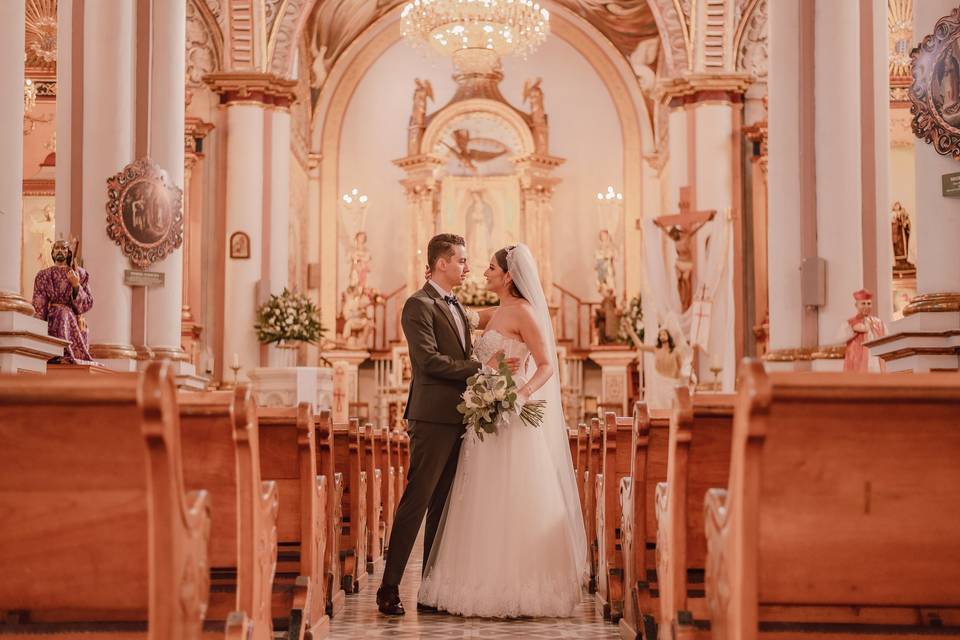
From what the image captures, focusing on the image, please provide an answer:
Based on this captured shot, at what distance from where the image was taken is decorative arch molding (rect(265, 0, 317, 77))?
17.2 metres

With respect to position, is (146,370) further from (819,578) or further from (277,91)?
(277,91)

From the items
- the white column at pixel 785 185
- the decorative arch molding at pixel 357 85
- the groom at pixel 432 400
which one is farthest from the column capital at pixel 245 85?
the groom at pixel 432 400

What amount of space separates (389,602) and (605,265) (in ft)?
47.9

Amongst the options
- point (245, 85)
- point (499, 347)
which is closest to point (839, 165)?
point (499, 347)

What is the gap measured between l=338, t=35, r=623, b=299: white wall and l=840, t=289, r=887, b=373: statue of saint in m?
12.7

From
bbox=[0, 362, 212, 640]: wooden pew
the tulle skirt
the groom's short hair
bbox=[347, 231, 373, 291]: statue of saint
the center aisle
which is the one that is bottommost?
the center aisle

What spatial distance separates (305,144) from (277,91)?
12.0 feet

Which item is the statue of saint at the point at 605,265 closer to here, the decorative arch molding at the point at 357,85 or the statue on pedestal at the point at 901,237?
the decorative arch molding at the point at 357,85

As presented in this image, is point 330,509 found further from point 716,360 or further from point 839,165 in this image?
point 716,360

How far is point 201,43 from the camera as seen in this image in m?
17.1

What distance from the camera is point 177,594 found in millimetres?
2730

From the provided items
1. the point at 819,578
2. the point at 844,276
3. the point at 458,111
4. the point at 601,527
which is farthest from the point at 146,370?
the point at 458,111

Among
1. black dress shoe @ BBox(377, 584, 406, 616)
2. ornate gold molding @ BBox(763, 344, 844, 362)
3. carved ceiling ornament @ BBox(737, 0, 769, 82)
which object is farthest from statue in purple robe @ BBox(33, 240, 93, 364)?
carved ceiling ornament @ BBox(737, 0, 769, 82)

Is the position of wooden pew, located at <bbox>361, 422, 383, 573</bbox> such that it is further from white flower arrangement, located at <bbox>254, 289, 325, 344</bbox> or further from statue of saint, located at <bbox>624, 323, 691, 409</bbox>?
white flower arrangement, located at <bbox>254, 289, 325, 344</bbox>
